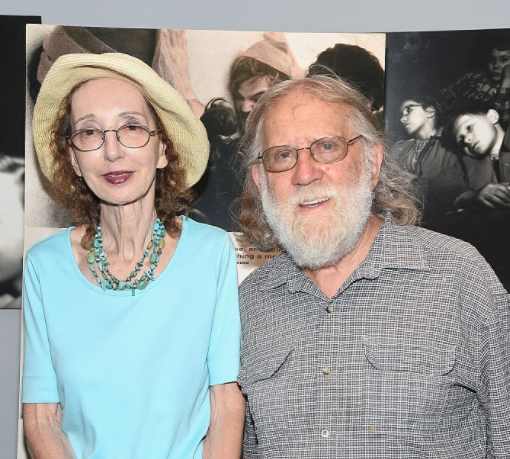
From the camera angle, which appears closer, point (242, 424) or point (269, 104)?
point (242, 424)

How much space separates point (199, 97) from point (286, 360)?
1058 millimetres

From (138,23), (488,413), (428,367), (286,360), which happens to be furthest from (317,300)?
→ (138,23)

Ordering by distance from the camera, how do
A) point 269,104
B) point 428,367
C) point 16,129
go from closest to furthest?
1. point 428,367
2. point 269,104
3. point 16,129

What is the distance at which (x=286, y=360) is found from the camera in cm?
220

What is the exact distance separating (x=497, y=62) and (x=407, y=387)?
1317 millimetres

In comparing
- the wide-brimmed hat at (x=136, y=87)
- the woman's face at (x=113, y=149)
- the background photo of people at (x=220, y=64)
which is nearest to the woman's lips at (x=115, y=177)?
the woman's face at (x=113, y=149)

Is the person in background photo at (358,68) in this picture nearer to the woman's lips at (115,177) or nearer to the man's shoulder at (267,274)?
the man's shoulder at (267,274)

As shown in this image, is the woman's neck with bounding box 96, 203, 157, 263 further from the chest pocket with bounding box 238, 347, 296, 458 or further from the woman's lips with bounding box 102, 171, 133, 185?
the chest pocket with bounding box 238, 347, 296, 458

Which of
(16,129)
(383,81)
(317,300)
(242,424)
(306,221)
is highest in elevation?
(383,81)

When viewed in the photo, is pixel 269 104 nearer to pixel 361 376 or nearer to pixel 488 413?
pixel 361 376

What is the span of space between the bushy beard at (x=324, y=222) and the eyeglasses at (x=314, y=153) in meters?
0.08

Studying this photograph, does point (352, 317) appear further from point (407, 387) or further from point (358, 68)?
point (358, 68)

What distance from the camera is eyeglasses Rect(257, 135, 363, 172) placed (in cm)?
221

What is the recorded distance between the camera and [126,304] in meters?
2.11
